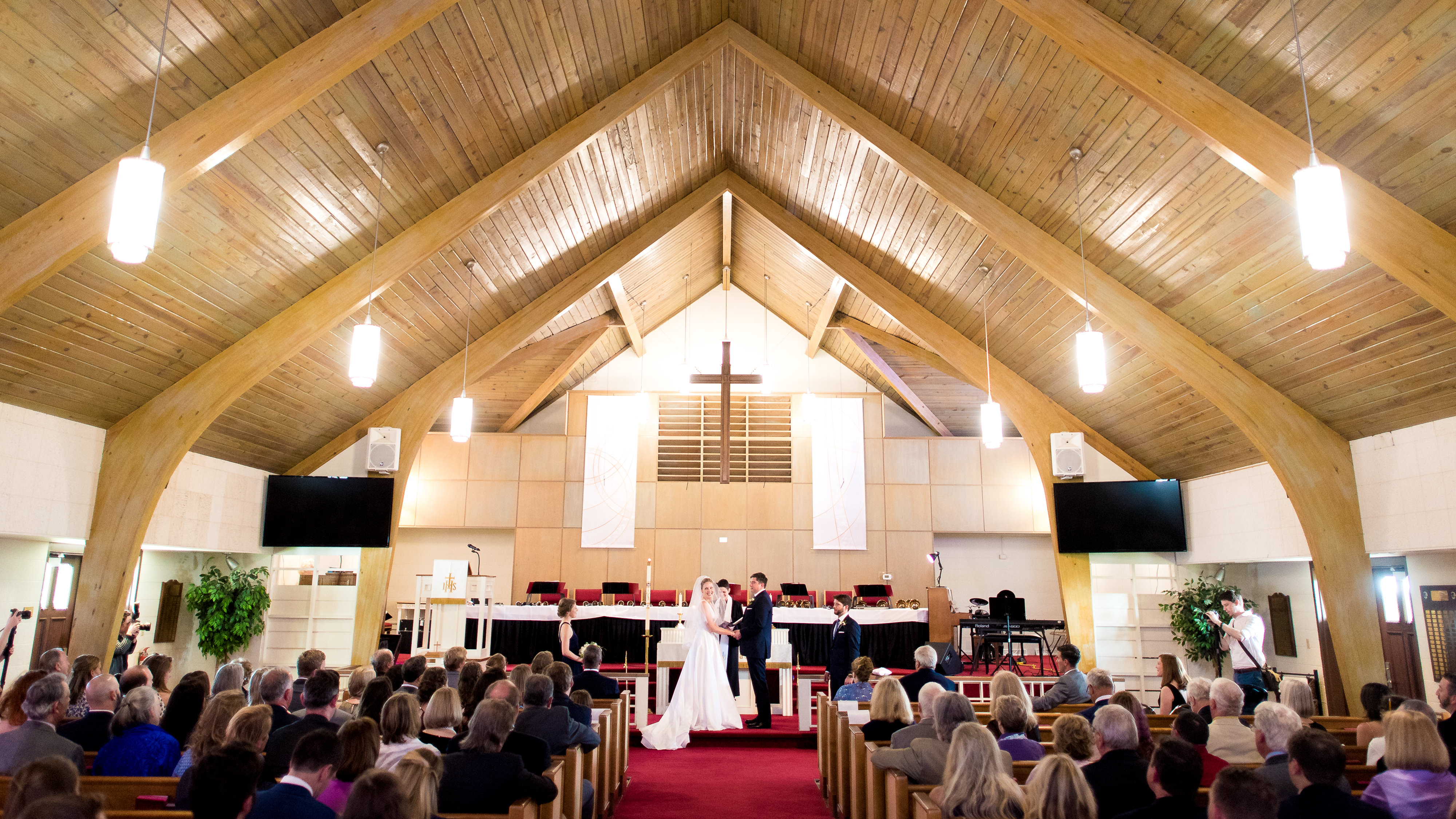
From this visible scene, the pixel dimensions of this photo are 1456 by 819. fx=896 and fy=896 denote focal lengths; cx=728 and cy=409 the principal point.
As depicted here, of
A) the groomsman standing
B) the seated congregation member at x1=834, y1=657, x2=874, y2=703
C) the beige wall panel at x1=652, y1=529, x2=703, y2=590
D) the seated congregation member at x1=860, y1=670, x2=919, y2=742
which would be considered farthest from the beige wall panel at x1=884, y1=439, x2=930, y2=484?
the seated congregation member at x1=860, y1=670, x2=919, y2=742

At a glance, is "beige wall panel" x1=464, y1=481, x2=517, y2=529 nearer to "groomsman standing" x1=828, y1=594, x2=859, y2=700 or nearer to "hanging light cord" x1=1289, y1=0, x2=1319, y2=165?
"groomsman standing" x1=828, y1=594, x2=859, y2=700

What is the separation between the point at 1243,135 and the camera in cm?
518

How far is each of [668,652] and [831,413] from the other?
6.16 meters

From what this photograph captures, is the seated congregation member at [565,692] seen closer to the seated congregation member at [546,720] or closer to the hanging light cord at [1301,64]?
the seated congregation member at [546,720]

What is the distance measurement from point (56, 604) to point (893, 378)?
9.73m

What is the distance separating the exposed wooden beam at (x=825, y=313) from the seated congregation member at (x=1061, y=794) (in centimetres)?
837

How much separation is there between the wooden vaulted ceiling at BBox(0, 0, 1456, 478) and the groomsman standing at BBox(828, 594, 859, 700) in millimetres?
3548

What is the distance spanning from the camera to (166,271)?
20.8ft

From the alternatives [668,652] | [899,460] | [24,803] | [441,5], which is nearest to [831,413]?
[899,460]

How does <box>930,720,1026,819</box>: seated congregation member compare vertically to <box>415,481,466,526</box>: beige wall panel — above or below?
below

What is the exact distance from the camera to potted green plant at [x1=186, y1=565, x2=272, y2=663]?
9.88m

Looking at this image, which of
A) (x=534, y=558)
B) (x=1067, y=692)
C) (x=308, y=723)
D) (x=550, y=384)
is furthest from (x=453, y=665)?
(x=534, y=558)

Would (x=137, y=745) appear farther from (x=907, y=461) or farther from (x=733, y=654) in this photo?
(x=907, y=461)

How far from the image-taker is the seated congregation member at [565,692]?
491 cm
